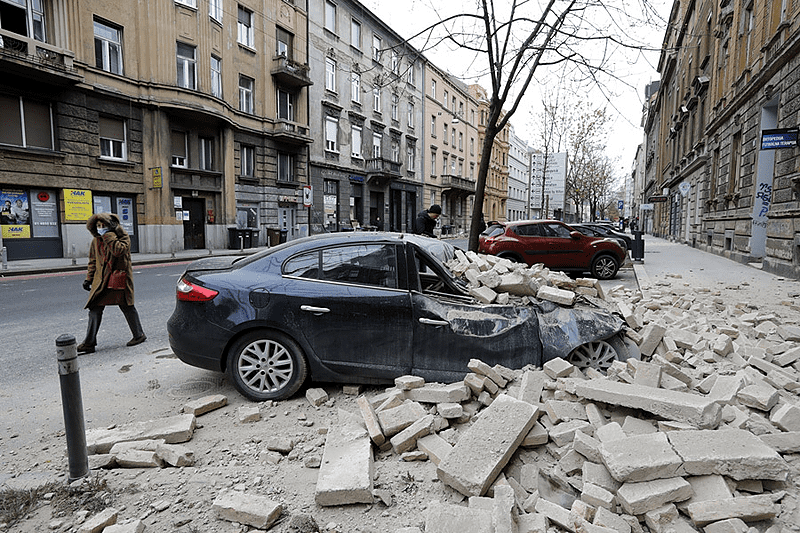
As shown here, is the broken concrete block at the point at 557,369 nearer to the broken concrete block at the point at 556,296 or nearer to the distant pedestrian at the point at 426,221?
the broken concrete block at the point at 556,296

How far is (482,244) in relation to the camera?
12.0 m

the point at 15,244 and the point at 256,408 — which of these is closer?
the point at 256,408

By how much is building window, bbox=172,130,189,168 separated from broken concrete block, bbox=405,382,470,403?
21388 mm

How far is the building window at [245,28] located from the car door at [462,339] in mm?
25257

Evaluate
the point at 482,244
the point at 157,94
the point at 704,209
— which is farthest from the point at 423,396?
the point at 704,209

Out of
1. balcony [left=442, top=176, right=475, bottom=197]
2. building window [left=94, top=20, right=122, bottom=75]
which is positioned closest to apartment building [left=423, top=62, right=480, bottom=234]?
balcony [left=442, top=176, right=475, bottom=197]

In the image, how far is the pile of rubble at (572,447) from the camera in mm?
2283

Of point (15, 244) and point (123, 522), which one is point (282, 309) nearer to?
point (123, 522)

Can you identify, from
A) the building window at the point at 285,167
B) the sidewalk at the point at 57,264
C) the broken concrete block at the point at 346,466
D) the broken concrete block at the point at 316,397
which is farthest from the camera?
the building window at the point at 285,167

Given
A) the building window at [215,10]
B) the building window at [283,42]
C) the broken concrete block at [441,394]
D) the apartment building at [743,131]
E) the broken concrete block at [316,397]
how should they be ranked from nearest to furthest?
1. the broken concrete block at [441,394]
2. the broken concrete block at [316,397]
3. the apartment building at [743,131]
4. the building window at [215,10]
5. the building window at [283,42]

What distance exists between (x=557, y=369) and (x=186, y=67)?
23287 millimetres

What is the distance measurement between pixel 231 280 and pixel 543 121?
3068cm

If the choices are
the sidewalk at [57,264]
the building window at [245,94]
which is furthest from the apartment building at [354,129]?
the sidewalk at [57,264]

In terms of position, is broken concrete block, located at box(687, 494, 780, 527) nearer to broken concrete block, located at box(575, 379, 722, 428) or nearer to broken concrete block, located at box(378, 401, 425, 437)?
broken concrete block, located at box(575, 379, 722, 428)
